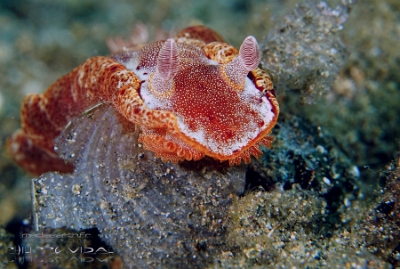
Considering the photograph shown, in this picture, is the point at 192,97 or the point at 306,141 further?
the point at 306,141

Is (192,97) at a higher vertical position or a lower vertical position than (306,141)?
higher

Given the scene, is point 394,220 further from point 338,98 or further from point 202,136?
point 338,98

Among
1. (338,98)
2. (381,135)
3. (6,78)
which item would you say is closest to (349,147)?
(381,135)

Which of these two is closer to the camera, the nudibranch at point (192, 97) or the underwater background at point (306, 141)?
the nudibranch at point (192, 97)
